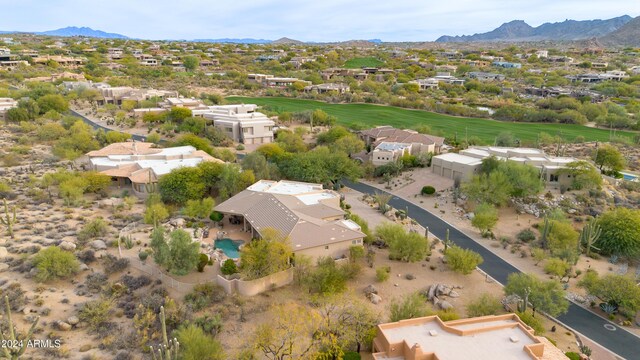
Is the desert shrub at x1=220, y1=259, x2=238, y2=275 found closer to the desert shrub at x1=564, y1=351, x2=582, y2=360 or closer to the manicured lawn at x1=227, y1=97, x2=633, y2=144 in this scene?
the desert shrub at x1=564, y1=351, x2=582, y2=360

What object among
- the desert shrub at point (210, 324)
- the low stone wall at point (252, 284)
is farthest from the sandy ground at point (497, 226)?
the desert shrub at point (210, 324)

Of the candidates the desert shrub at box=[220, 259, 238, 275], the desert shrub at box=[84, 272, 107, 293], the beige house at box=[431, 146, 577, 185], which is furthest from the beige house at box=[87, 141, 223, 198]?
the beige house at box=[431, 146, 577, 185]

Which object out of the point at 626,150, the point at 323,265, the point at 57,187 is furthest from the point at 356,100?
the point at 323,265

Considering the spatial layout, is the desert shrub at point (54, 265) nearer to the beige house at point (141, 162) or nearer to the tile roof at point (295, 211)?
the tile roof at point (295, 211)

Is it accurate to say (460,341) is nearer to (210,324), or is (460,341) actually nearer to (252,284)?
(252,284)

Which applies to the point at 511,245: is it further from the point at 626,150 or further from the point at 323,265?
the point at 626,150

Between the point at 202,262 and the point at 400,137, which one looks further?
the point at 400,137

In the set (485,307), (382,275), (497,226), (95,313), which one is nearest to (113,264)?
(95,313)
